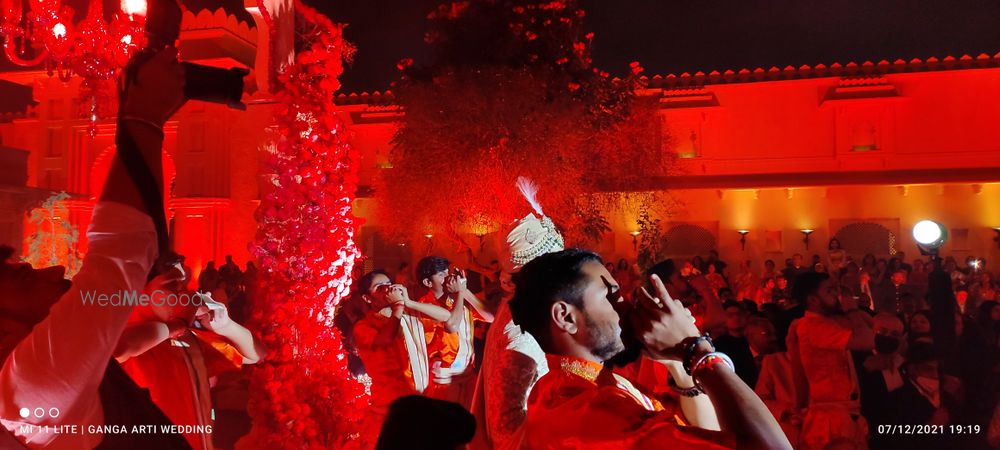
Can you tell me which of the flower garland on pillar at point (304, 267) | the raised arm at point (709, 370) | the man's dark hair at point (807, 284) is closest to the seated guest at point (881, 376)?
the man's dark hair at point (807, 284)

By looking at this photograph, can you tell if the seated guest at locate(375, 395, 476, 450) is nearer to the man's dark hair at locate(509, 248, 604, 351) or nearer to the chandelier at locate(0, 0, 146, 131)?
the man's dark hair at locate(509, 248, 604, 351)

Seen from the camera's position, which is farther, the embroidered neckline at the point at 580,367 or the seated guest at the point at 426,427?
the embroidered neckline at the point at 580,367

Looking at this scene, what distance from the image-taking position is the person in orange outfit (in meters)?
6.90

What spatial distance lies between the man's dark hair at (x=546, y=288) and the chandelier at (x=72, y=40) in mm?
4320

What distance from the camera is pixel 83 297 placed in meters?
1.47

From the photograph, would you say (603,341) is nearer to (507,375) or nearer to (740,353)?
(507,375)

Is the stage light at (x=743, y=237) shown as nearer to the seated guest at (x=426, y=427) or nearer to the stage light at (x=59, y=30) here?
the stage light at (x=59, y=30)

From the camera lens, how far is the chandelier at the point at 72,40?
5695 mm

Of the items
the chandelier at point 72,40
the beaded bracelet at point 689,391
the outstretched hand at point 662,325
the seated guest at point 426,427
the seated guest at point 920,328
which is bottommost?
the seated guest at point 920,328

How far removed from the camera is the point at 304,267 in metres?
5.98

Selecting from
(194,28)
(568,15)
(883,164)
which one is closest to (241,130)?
(194,28)

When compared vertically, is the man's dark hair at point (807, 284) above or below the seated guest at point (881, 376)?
above

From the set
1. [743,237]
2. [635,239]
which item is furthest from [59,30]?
[743,237]

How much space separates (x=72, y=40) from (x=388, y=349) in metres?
3.38
